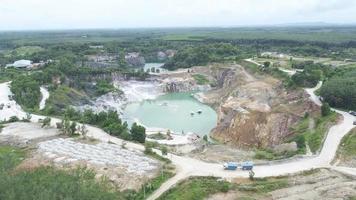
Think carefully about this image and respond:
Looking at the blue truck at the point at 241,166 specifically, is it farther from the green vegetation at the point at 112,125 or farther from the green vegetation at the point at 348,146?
the green vegetation at the point at 112,125

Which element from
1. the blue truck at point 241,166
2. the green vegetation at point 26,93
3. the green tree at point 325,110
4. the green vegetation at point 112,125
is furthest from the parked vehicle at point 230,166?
the green vegetation at point 26,93

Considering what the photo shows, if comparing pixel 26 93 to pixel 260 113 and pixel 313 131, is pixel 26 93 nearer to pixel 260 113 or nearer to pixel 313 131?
pixel 260 113

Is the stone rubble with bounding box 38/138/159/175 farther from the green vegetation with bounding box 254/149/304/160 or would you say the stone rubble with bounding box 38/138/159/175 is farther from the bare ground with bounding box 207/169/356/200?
the green vegetation with bounding box 254/149/304/160

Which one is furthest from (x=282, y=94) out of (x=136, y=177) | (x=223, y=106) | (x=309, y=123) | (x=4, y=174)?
(x=4, y=174)

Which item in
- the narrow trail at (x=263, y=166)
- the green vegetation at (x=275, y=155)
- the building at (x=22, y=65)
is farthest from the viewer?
the building at (x=22, y=65)

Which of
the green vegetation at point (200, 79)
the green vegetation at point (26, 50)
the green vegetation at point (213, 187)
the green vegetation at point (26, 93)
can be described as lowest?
the green vegetation at point (200, 79)

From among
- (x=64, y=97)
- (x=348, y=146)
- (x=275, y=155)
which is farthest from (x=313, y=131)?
(x=64, y=97)

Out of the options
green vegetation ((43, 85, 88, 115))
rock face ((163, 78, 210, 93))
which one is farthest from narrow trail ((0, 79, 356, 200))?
rock face ((163, 78, 210, 93))
